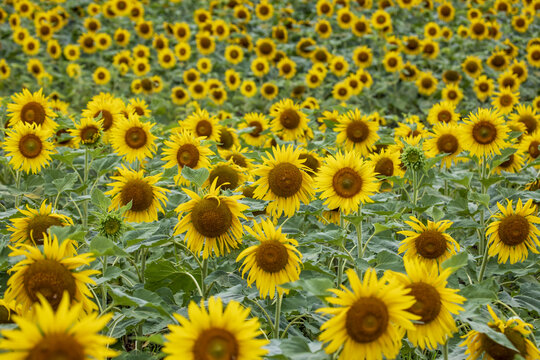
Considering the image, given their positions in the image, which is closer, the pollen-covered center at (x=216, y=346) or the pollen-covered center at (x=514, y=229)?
the pollen-covered center at (x=216, y=346)

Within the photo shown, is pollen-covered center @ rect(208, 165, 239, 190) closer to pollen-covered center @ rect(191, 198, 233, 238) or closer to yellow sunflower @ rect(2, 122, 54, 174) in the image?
pollen-covered center @ rect(191, 198, 233, 238)

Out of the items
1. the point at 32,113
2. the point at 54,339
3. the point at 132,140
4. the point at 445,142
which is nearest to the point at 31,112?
the point at 32,113

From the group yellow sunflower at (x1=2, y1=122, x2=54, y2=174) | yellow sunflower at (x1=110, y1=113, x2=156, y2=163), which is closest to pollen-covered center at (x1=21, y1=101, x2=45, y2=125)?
yellow sunflower at (x1=2, y1=122, x2=54, y2=174)

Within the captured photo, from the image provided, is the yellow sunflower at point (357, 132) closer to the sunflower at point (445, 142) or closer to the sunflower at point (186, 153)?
the sunflower at point (445, 142)

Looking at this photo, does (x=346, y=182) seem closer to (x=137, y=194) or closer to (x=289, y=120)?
(x=137, y=194)

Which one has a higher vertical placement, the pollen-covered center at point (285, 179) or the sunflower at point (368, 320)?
the pollen-covered center at point (285, 179)

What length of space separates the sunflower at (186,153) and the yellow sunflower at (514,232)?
1792mm

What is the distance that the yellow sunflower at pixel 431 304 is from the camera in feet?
5.78

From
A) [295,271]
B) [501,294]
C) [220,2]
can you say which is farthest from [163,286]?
[220,2]

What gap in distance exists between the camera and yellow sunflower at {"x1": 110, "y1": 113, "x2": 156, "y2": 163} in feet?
11.5

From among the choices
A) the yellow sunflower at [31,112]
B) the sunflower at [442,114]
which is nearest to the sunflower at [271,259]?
the yellow sunflower at [31,112]

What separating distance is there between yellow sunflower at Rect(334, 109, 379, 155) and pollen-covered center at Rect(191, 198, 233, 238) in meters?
1.67

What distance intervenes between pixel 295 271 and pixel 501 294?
1320mm

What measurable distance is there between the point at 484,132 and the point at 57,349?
3157 millimetres
